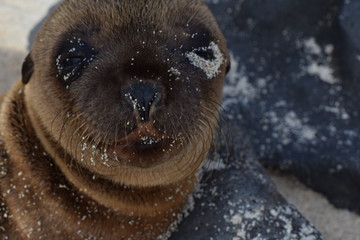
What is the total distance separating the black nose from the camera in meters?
1.79

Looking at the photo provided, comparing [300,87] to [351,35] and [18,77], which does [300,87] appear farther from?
[18,77]

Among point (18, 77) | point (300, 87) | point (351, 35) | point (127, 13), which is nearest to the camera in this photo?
point (127, 13)

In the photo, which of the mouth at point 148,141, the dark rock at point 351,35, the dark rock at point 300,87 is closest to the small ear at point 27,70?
the mouth at point 148,141

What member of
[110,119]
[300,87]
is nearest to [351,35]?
[300,87]

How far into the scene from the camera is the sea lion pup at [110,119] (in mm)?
1894

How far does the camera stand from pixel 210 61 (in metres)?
2.19

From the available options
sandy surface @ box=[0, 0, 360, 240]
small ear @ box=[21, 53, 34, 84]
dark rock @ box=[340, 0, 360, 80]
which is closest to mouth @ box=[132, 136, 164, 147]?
small ear @ box=[21, 53, 34, 84]

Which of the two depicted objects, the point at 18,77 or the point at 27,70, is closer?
the point at 27,70

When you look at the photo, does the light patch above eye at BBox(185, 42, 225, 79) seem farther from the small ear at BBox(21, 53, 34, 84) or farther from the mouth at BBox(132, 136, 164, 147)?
the small ear at BBox(21, 53, 34, 84)

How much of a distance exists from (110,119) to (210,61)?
519 mm

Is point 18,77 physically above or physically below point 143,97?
below

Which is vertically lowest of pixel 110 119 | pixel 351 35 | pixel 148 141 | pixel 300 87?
pixel 300 87

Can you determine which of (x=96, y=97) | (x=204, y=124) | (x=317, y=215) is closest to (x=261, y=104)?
(x=317, y=215)

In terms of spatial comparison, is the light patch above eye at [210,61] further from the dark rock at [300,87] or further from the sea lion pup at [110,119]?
the dark rock at [300,87]
